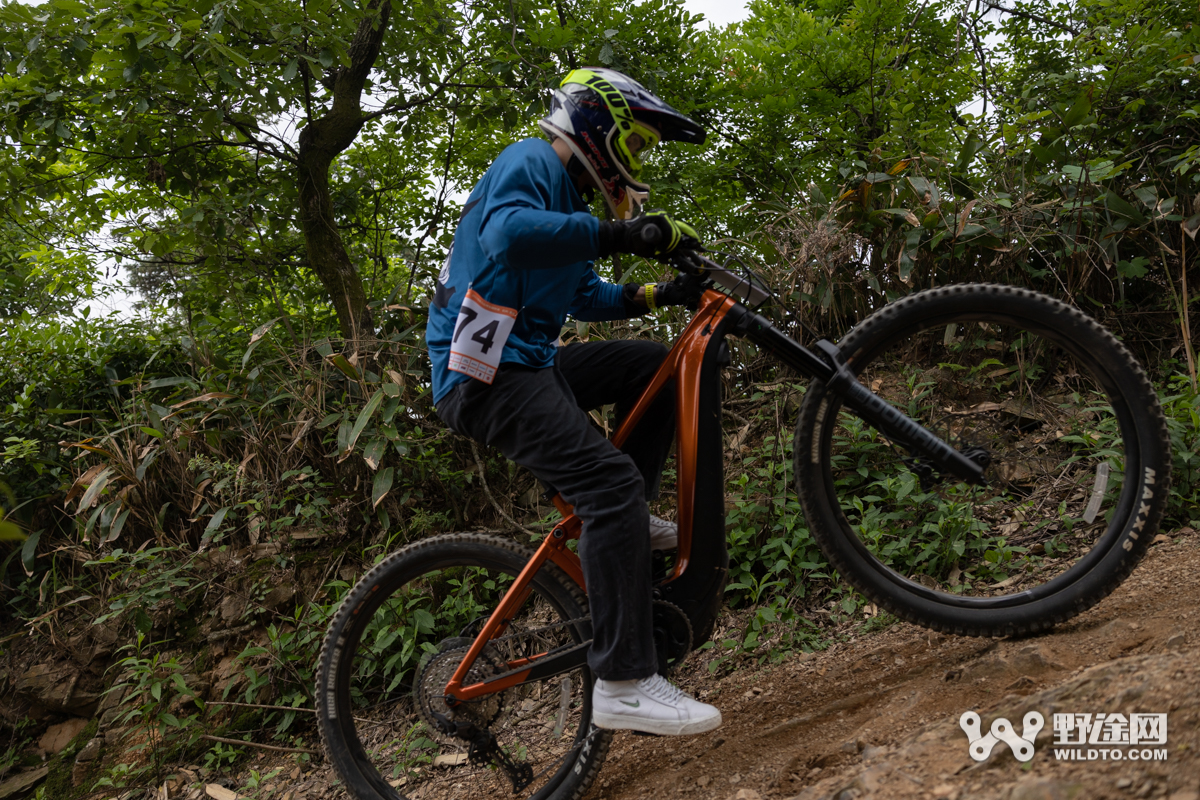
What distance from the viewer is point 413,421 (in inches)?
171

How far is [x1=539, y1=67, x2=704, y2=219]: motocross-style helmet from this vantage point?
2146 millimetres

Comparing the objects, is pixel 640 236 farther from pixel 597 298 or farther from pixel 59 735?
pixel 59 735

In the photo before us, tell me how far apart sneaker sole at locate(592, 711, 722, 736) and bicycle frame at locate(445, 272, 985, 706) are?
0.26 meters

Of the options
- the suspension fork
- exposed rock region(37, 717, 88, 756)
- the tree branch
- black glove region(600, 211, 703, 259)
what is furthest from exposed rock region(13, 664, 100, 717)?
the tree branch

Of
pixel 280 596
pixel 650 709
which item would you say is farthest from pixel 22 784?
pixel 650 709

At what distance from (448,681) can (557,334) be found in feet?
4.01

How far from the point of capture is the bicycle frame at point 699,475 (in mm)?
2260

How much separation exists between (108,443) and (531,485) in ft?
9.47

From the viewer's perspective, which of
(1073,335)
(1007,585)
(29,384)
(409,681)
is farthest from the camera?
(29,384)

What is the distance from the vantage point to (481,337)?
2.12 meters

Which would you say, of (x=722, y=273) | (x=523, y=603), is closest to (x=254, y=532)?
(x=523, y=603)

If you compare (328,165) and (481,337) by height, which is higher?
(328,165)

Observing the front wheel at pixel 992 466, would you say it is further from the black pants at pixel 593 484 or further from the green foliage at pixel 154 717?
the green foliage at pixel 154 717

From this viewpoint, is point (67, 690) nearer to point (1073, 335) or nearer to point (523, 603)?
point (523, 603)
